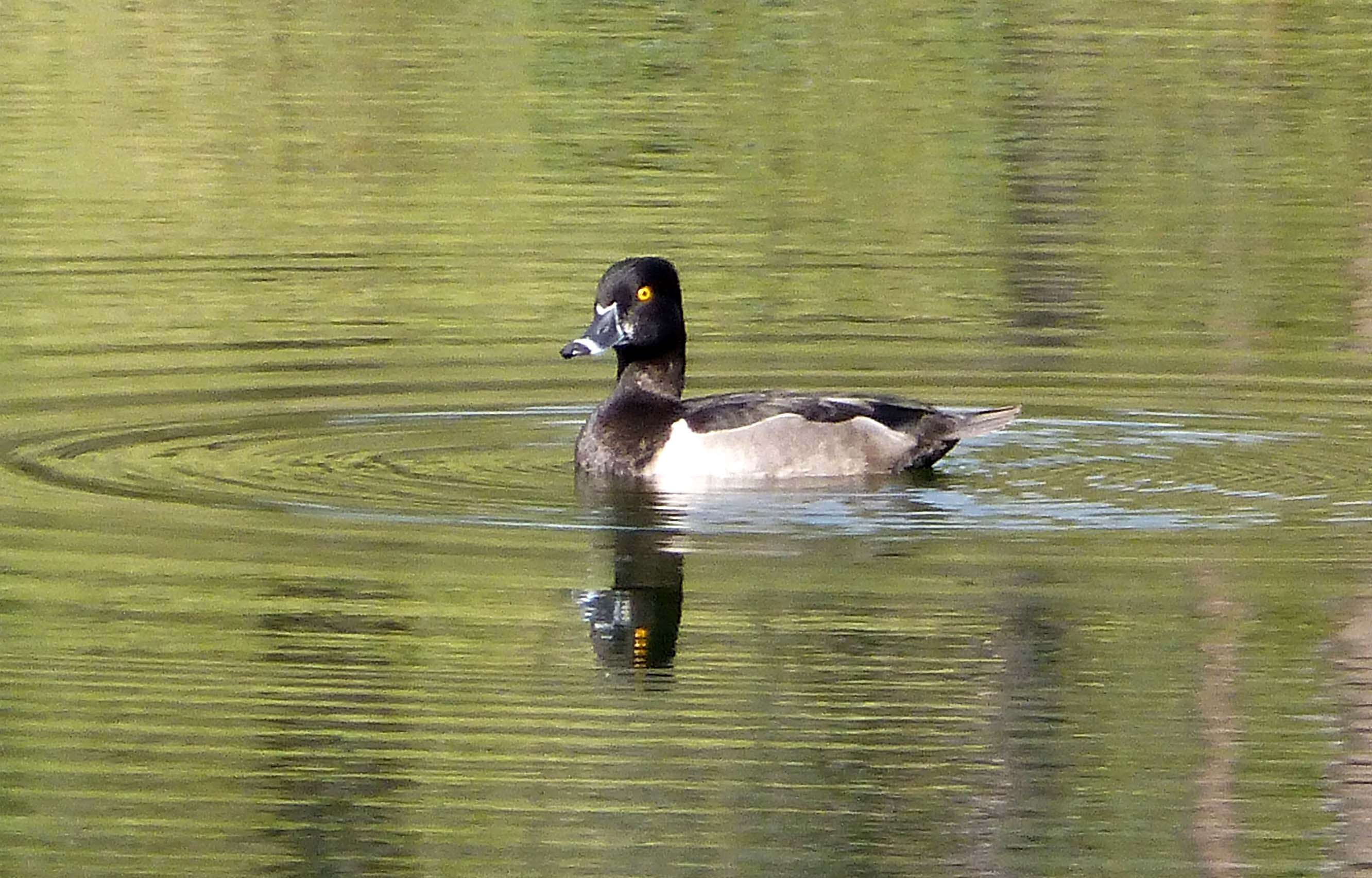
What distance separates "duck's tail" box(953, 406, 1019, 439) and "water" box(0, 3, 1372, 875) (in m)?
0.19

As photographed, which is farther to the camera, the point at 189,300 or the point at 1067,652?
the point at 189,300

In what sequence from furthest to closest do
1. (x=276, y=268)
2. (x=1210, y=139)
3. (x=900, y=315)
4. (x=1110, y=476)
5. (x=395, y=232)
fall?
1. (x=1210, y=139)
2. (x=395, y=232)
3. (x=276, y=268)
4. (x=900, y=315)
5. (x=1110, y=476)

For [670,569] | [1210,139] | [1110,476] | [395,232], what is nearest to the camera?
[670,569]

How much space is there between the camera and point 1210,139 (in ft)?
82.9

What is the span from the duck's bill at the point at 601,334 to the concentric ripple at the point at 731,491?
0.47 meters

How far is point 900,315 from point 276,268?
161 inches

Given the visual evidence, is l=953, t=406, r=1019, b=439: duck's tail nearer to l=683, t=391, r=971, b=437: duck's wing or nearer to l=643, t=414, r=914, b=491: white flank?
l=683, t=391, r=971, b=437: duck's wing

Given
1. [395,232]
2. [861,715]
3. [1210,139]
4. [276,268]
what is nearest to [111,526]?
[861,715]

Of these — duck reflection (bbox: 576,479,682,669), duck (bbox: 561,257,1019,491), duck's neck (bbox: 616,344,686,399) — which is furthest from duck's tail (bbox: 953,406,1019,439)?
duck reflection (bbox: 576,479,682,669)

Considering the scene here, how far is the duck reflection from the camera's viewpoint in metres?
10.4

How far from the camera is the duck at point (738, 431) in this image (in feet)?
43.4

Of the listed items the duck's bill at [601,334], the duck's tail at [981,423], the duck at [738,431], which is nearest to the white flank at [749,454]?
the duck at [738,431]

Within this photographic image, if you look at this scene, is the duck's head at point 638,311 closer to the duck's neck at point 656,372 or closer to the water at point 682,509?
the duck's neck at point 656,372

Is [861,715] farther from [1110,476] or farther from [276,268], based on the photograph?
[276,268]
